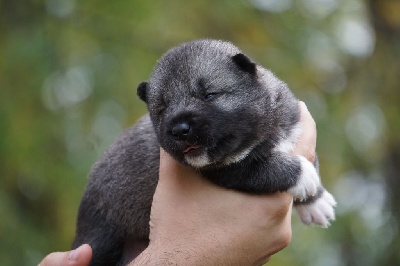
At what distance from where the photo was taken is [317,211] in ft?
17.5

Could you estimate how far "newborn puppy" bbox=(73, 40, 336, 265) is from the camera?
171 inches

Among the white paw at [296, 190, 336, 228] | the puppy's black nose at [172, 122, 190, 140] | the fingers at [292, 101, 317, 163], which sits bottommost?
the white paw at [296, 190, 336, 228]

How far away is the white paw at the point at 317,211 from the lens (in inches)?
210

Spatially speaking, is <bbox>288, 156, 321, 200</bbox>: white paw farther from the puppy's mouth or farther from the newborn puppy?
the puppy's mouth

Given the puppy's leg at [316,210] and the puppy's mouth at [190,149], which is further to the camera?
the puppy's leg at [316,210]

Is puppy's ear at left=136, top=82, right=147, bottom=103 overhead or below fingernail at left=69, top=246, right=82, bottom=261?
overhead

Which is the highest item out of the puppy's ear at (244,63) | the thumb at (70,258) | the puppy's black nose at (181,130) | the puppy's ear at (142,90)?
the puppy's ear at (244,63)

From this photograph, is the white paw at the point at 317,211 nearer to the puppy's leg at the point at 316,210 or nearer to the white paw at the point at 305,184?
the puppy's leg at the point at 316,210

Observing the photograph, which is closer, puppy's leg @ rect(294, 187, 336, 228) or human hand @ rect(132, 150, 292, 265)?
human hand @ rect(132, 150, 292, 265)

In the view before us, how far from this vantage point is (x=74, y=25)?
8.14m

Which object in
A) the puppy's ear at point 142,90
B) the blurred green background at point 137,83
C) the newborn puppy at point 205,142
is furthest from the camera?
the blurred green background at point 137,83

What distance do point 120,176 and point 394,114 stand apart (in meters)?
4.89

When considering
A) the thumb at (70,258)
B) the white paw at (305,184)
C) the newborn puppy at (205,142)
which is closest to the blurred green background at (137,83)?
the newborn puppy at (205,142)

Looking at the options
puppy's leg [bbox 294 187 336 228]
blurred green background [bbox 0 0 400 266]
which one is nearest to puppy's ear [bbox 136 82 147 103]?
puppy's leg [bbox 294 187 336 228]
